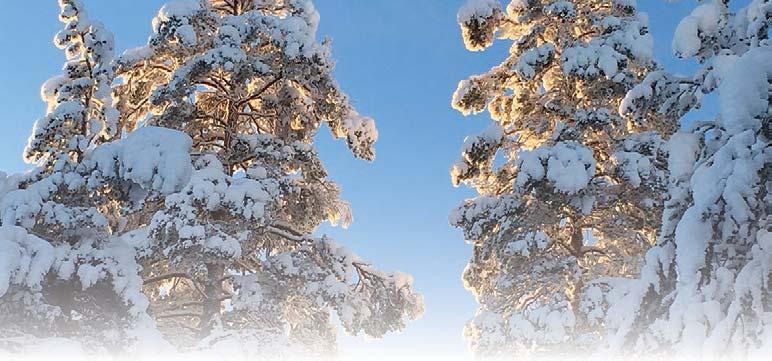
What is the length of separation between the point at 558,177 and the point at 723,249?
5.71 metres

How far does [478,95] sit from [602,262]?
4.13 meters

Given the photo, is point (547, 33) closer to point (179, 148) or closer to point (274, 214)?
point (274, 214)

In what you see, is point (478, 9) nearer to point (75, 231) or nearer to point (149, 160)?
point (149, 160)

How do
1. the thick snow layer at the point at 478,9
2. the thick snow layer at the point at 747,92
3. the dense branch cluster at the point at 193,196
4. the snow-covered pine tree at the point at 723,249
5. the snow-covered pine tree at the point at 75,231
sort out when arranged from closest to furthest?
the snow-covered pine tree at the point at 723,249
the thick snow layer at the point at 747,92
the snow-covered pine tree at the point at 75,231
the dense branch cluster at the point at 193,196
the thick snow layer at the point at 478,9

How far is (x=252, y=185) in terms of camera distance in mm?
10352

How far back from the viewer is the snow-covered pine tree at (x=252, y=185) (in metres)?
10.2

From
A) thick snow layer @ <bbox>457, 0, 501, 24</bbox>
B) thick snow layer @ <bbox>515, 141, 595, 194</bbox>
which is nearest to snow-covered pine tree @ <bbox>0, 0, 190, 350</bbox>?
thick snow layer @ <bbox>515, 141, 595, 194</bbox>

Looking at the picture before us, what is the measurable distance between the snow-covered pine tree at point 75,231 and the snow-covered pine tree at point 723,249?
6522mm

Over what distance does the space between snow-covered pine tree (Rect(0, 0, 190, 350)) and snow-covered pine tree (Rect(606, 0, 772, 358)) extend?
6.52 m

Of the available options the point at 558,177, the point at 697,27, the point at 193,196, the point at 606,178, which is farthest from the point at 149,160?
the point at 606,178

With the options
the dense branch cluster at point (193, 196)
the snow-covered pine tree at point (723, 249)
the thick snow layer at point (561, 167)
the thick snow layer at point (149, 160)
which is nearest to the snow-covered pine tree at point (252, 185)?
the dense branch cluster at point (193, 196)

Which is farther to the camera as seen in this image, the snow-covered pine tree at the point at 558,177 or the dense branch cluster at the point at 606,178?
the snow-covered pine tree at the point at 558,177

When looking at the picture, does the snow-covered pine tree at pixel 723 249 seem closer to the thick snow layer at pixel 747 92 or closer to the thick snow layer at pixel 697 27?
the thick snow layer at pixel 747 92

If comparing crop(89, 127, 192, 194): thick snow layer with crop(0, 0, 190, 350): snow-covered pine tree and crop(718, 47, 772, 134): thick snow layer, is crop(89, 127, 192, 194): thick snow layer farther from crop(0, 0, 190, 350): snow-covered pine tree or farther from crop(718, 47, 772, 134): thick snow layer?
crop(718, 47, 772, 134): thick snow layer
